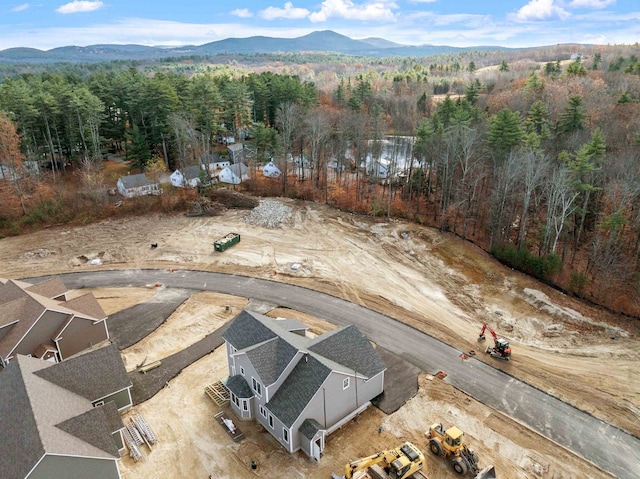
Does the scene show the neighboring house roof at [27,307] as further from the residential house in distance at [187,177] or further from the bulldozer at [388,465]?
the residential house in distance at [187,177]

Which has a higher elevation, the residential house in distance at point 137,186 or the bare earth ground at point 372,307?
the residential house in distance at point 137,186

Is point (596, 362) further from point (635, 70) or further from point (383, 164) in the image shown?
point (635, 70)

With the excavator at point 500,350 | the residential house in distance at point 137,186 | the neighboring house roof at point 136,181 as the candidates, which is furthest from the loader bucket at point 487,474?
the neighboring house roof at point 136,181

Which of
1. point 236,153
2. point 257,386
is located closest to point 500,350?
point 257,386

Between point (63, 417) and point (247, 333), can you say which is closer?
point (63, 417)

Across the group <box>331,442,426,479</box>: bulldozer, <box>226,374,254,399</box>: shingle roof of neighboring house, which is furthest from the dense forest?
<box>226,374,254,399</box>: shingle roof of neighboring house

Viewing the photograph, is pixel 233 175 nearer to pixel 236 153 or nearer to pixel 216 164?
pixel 236 153

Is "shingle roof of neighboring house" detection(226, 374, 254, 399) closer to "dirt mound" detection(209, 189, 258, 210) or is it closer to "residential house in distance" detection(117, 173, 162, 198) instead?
"dirt mound" detection(209, 189, 258, 210)
